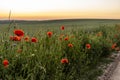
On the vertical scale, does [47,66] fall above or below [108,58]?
above

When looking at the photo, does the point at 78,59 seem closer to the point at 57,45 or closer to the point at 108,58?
the point at 57,45

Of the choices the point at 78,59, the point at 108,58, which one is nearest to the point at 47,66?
the point at 78,59

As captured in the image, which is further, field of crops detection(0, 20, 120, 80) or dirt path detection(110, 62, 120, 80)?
dirt path detection(110, 62, 120, 80)

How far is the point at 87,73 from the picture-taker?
9.52 m

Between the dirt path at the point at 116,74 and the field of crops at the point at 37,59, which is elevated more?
the field of crops at the point at 37,59

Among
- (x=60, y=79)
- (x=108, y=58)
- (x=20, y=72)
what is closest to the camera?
(x=20, y=72)

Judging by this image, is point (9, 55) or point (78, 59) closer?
point (9, 55)

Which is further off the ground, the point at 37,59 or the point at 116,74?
the point at 37,59

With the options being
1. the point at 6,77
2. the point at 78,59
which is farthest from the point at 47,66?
the point at 78,59

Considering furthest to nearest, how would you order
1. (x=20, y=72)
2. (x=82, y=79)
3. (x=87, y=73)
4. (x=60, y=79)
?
1. (x=87, y=73)
2. (x=82, y=79)
3. (x=60, y=79)
4. (x=20, y=72)

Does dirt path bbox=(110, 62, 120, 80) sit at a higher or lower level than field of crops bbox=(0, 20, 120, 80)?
lower

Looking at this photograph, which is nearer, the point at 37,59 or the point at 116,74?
the point at 37,59

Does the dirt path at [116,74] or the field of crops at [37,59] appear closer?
the field of crops at [37,59]

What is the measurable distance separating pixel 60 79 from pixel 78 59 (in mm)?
2188
